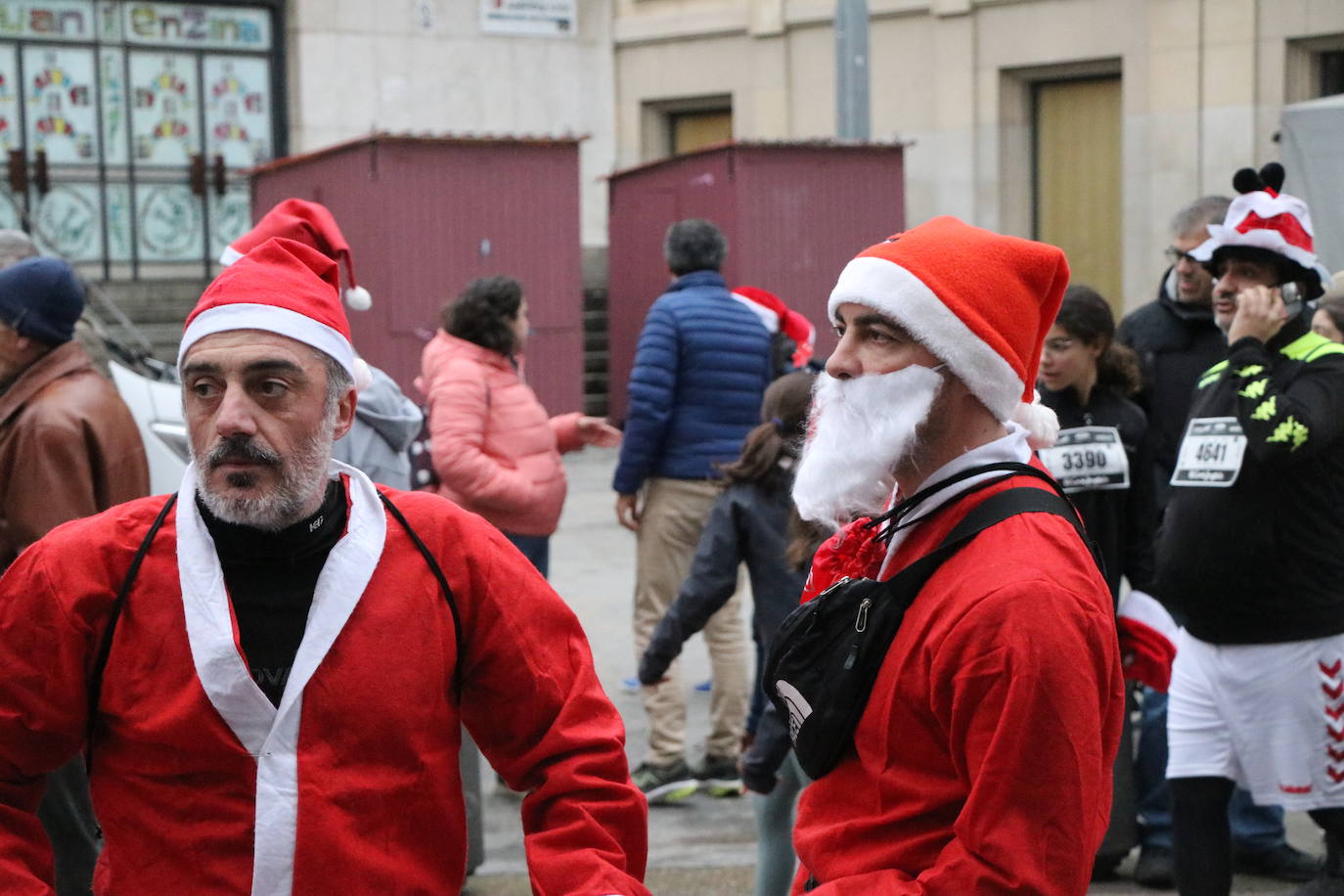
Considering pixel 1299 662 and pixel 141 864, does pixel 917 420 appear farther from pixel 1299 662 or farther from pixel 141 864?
pixel 1299 662

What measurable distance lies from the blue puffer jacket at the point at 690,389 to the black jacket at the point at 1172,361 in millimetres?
1462

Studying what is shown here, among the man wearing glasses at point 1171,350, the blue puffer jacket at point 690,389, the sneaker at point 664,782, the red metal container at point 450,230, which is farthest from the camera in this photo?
the red metal container at point 450,230

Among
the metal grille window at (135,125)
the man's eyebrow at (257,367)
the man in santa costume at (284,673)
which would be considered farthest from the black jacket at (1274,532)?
the metal grille window at (135,125)

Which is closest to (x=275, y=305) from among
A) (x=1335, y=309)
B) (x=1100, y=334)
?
(x=1100, y=334)

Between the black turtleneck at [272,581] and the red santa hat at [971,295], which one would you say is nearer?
the red santa hat at [971,295]

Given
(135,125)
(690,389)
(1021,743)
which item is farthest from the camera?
(135,125)

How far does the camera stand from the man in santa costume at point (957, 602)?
210cm

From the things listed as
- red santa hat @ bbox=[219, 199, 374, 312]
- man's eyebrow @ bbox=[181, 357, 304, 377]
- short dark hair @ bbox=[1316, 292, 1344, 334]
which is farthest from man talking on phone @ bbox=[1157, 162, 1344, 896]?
man's eyebrow @ bbox=[181, 357, 304, 377]

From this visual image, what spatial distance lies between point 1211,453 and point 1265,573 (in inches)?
13.3

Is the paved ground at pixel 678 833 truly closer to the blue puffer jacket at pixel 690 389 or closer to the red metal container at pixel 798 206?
the blue puffer jacket at pixel 690 389

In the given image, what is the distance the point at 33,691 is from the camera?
8.06 ft

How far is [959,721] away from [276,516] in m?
1.05

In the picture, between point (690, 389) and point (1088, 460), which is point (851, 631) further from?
point (690, 389)

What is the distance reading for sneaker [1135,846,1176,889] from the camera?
5348mm
